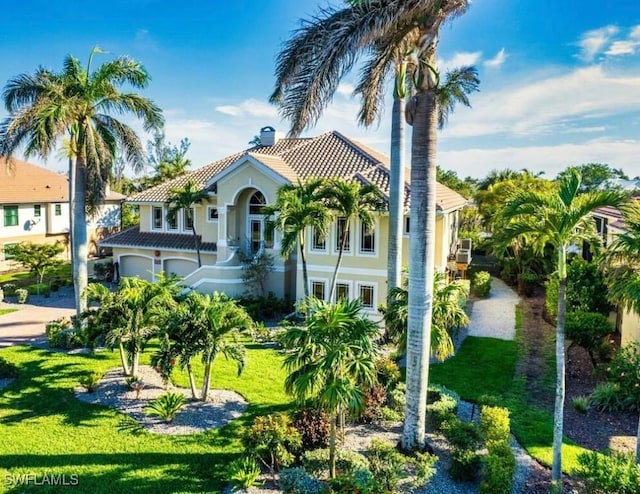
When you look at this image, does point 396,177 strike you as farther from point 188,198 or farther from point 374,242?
point 188,198

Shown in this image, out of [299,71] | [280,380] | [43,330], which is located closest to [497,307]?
[280,380]

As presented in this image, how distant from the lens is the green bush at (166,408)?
1191 cm

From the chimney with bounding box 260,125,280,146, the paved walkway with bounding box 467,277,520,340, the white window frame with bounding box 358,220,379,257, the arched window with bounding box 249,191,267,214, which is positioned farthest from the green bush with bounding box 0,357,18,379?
the chimney with bounding box 260,125,280,146

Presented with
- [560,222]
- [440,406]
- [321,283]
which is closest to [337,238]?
[321,283]

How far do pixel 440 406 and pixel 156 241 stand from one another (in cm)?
2252

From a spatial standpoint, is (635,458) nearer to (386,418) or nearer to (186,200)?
(386,418)

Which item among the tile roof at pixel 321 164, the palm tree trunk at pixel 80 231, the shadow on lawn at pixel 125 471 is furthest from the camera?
the tile roof at pixel 321 164

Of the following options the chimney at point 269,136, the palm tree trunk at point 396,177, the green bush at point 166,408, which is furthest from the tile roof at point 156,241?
the green bush at point 166,408

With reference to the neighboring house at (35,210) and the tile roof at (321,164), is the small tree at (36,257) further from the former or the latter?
the tile roof at (321,164)

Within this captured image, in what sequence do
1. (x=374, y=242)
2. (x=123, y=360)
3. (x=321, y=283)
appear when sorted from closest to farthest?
(x=123, y=360) < (x=374, y=242) < (x=321, y=283)

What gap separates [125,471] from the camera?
975cm

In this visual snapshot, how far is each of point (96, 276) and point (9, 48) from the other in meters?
16.5

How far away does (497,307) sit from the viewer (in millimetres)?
25969

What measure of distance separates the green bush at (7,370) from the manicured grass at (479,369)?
47.0 ft
